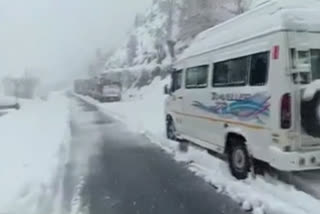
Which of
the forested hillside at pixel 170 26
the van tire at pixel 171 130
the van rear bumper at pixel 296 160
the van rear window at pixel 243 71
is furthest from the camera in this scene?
the forested hillside at pixel 170 26

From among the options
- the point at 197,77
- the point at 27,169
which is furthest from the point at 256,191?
the point at 27,169

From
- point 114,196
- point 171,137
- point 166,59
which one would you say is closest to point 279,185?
point 114,196

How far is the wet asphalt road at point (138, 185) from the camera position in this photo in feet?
21.1

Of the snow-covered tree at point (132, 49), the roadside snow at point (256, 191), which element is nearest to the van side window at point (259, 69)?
the roadside snow at point (256, 191)

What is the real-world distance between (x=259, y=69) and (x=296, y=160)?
167 centimetres

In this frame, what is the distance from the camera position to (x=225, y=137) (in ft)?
27.6

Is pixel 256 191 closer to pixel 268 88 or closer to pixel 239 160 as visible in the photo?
pixel 239 160

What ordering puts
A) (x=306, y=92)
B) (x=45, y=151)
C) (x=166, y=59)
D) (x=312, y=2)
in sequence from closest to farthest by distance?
1. (x=306, y=92)
2. (x=312, y=2)
3. (x=45, y=151)
4. (x=166, y=59)

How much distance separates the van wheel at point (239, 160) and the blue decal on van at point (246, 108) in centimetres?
55

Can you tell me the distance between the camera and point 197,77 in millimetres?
10125

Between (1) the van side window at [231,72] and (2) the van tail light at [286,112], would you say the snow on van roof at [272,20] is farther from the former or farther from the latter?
(2) the van tail light at [286,112]

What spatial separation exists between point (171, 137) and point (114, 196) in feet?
20.6

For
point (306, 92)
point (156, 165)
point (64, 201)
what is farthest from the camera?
point (156, 165)

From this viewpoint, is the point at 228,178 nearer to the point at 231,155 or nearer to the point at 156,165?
the point at 231,155
